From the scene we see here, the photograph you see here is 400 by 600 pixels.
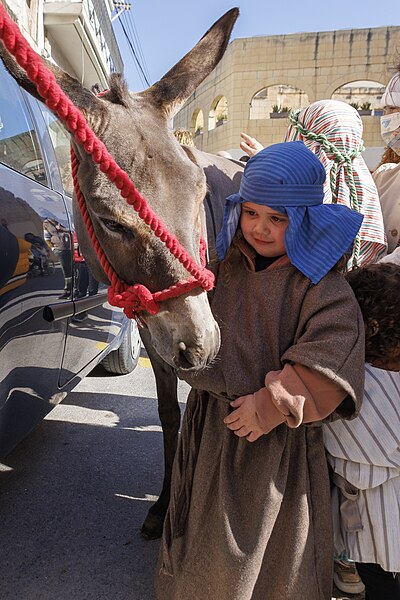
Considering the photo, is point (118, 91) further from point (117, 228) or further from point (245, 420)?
point (245, 420)

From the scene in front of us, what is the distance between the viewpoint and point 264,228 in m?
1.67

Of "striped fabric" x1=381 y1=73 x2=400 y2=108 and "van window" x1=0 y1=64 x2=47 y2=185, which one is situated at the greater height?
"striped fabric" x1=381 y1=73 x2=400 y2=108

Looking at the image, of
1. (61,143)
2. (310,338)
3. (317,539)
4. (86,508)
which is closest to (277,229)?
(310,338)

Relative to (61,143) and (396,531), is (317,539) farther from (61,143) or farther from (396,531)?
(61,143)

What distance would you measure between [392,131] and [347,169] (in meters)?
Result: 0.75

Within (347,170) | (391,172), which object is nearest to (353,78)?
(391,172)

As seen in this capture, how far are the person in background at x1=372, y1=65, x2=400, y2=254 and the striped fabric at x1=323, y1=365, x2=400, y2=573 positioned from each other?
33.5 inches

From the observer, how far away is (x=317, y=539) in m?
1.71

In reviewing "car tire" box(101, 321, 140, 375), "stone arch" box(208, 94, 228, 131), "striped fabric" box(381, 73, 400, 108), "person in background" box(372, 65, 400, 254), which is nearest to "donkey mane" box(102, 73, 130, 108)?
"person in background" box(372, 65, 400, 254)

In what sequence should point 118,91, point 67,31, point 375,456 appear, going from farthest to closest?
point 67,31 < point 118,91 < point 375,456

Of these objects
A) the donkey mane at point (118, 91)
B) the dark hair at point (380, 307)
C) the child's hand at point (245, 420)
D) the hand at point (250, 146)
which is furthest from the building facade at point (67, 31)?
the child's hand at point (245, 420)

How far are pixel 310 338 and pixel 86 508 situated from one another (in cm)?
189

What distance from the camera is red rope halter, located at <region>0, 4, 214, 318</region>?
1.16 m

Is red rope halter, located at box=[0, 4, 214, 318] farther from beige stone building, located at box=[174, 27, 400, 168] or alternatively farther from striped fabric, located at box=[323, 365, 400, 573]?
beige stone building, located at box=[174, 27, 400, 168]
